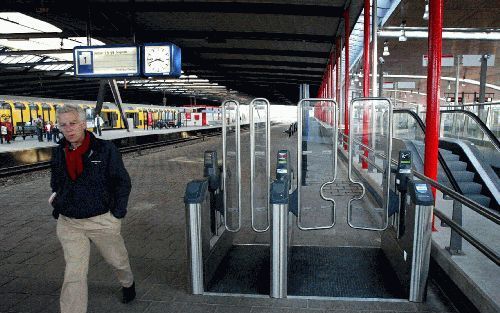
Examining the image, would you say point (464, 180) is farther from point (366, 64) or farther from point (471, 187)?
point (366, 64)

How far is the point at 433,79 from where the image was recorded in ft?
15.5

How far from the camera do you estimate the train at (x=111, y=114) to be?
23.4 m

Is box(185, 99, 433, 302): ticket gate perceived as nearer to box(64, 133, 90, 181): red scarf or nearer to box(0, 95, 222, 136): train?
box(64, 133, 90, 181): red scarf

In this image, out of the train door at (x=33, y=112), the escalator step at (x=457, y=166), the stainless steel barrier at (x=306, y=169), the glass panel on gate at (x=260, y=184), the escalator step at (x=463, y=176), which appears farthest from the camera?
the train door at (x=33, y=112)

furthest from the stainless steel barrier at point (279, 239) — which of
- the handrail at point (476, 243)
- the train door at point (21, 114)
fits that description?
the train door at point (21, 114)

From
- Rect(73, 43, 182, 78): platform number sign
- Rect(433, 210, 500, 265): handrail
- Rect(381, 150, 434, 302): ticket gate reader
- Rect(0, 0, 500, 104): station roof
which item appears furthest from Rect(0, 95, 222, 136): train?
Rect(433, 210, 500, 265): handrail

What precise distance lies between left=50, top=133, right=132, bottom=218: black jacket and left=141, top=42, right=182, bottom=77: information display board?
7.16m

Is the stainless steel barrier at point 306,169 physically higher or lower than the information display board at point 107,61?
lower

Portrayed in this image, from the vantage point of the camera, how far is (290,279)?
386 cm

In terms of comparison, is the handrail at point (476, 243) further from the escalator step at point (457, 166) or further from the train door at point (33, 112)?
the train door at point (33, 112)

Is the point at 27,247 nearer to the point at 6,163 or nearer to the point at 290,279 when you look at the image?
the point at 290,279

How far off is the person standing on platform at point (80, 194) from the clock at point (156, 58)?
7.12 metres

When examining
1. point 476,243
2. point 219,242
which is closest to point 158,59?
point 219,242

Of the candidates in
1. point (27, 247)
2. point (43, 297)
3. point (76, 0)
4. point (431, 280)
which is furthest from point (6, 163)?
point (431, 280)
